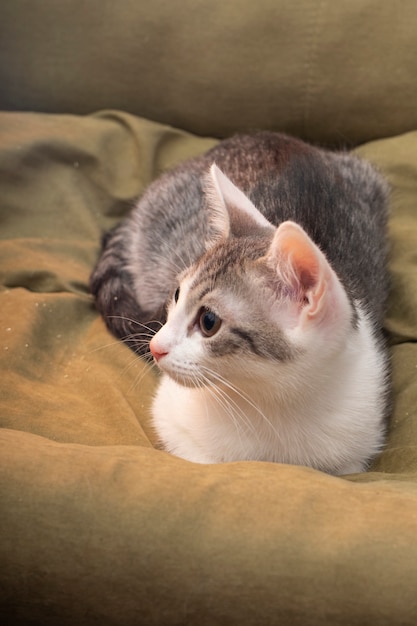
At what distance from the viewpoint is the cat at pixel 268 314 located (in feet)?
4.97

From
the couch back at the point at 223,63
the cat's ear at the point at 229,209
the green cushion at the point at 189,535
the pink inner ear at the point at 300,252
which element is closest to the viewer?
the green cushion at the point at 189,535

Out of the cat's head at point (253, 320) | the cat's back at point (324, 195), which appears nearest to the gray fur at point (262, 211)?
the cat's back at point (324, 195)

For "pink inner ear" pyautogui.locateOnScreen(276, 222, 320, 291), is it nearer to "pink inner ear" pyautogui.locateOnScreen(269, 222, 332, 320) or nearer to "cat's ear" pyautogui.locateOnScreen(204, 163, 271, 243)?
"pink inner ear" pyautogui.locateOnScreen(269, 222, 332, 320)

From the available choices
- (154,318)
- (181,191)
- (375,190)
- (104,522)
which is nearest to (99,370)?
(154,318)

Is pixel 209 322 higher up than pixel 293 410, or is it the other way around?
pixel 209 322

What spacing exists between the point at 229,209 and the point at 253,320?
0.31m

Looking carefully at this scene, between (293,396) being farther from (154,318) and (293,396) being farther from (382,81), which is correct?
(382,81)

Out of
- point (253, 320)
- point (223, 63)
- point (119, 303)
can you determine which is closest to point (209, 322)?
point (253, 320)

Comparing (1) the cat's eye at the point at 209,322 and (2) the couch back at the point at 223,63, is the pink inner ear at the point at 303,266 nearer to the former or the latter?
(1) the cat's eye at the point at 209,322

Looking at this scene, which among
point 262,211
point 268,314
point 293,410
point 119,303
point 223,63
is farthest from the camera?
point 223,63

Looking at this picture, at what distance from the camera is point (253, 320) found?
153 cm

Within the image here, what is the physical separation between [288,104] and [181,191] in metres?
0.66

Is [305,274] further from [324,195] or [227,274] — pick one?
[324,195]

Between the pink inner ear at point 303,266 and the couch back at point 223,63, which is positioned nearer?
the pink inner ear at point 303,266
